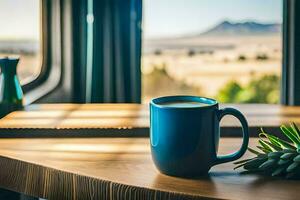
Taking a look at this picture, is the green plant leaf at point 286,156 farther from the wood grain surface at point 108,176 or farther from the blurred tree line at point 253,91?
the blurred tree line at point 253,91

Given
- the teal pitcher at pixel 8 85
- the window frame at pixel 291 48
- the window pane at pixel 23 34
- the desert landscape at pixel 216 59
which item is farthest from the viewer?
the desert landscape at pixel 216 59

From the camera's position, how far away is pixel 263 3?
345 centimetres

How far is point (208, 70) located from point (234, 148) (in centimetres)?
247

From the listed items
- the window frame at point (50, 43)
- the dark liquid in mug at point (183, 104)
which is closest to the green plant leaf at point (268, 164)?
the dark liquid in mug at point (183, 104)

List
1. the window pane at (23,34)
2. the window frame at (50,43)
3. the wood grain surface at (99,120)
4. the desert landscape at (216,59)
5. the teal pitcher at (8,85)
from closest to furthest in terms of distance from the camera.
A: the wood grain surface at (99,120), the teal pitcher at (8,85), the window pane at (23,34), the window frame at (50,43), the desert landscape at (216,59)

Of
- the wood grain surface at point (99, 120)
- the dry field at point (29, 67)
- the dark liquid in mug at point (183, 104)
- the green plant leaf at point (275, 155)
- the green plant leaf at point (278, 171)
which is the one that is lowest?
the green plant leaf at point (278, 171)

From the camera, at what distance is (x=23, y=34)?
232cm

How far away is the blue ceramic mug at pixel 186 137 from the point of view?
1080mm

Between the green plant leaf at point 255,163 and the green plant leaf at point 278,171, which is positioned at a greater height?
the green plant leaf at point 255,163

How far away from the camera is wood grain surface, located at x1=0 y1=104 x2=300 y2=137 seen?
1.47 meters

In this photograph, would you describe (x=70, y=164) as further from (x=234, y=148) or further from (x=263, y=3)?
(x=263, y=3)

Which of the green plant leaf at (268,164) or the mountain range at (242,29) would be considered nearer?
the green plant leaf at (268,164)

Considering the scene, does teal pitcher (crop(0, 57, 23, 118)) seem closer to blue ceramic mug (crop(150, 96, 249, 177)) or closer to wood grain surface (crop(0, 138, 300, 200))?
wood grain surface (crop(0, 138, 300, 200))

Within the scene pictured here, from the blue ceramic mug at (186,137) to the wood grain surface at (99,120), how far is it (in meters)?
0.35
